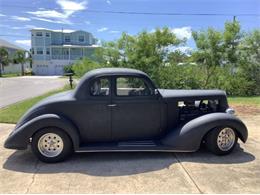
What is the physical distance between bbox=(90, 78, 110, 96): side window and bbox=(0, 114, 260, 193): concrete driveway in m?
1.24

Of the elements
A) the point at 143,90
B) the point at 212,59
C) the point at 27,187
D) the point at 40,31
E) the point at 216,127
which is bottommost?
the point at 27,187

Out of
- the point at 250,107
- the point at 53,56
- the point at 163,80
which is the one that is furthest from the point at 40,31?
the point at 250,107

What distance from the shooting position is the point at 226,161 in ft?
16.8

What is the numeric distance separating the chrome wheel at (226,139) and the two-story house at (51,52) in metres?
60.8

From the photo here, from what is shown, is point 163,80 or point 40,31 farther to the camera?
point 40,31

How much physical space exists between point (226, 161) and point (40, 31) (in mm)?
67197

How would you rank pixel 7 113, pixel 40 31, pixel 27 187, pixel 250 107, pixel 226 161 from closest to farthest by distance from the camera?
pixel 27 187 → pixel 226 161 → pixel 7 113 → pixel 250 107 → pixel 40 31

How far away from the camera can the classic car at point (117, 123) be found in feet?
16.6

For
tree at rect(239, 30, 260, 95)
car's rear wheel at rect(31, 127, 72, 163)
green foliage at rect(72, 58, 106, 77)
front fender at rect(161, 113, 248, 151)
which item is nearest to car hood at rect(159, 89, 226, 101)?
front fender at rect(161, 113, 248, 151)

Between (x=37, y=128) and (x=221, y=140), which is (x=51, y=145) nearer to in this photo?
(x=37, y=128)

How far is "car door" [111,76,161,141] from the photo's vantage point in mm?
5324

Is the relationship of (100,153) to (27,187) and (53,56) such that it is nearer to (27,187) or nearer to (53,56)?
(27,187)

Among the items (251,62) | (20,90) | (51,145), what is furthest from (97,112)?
(20,90)

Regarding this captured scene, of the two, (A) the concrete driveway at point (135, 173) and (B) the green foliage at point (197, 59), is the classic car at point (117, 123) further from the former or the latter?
(B) the green foliage at point (197, 59)
